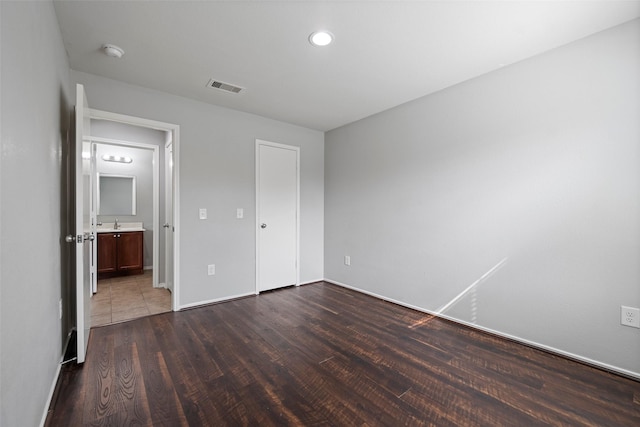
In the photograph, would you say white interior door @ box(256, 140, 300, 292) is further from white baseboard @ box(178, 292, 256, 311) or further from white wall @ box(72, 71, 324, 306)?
white baseboard @ box(178, 292, 256, 311)

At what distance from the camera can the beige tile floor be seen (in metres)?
3.03

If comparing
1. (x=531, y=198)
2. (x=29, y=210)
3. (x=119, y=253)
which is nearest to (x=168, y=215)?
(x=119, y=253)

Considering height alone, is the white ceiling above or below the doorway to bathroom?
above

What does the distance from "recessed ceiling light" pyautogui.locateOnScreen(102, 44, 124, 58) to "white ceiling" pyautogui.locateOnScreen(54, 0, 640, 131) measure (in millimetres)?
71

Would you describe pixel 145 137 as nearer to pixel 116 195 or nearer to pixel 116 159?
pixel 116 159

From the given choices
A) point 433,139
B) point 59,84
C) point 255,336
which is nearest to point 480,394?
point 255,336

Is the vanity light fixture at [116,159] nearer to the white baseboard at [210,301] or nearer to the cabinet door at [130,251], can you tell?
the cabinet door at [130,251]

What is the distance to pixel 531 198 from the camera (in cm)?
235

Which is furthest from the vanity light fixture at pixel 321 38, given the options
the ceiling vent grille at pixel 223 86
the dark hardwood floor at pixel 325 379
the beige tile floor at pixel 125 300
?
the beige tile floor at pixel 125 300

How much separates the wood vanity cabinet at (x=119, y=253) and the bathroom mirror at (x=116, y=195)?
0.65m

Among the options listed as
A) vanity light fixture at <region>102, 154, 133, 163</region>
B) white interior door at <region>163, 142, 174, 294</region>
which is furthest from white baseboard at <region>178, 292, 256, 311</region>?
vanity light fixture at <region>102, 154, 133, 163</region>

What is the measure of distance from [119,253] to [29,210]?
12.7 feet

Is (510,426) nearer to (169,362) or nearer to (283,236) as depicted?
(169,362)

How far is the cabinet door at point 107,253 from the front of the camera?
14.8ft
